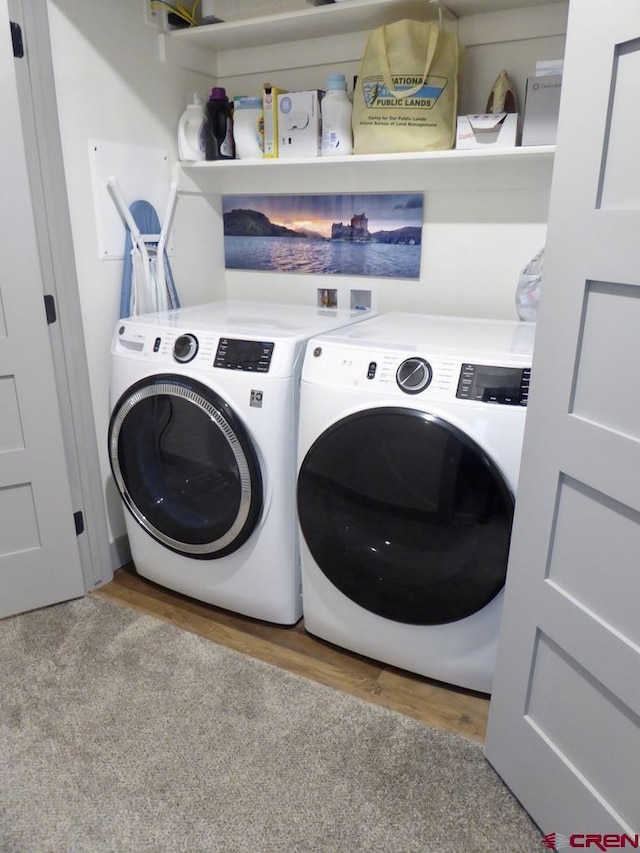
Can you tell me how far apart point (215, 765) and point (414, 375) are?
1058 millimetres

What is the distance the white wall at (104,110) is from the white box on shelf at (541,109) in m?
1.24

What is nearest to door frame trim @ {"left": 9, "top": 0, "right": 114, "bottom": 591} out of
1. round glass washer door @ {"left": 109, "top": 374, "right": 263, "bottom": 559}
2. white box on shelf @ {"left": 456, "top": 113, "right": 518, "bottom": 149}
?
round glass washer door @ {"left": 109, "top": 374, "right": 263, "bottom": 559}

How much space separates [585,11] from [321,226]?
1.39 m

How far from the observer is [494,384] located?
140 cm

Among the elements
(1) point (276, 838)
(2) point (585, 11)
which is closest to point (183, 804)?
(1) point (276, 838)

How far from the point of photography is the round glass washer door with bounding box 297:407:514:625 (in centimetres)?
141

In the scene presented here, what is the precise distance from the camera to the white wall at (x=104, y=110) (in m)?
1.79

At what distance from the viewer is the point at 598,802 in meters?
1.10

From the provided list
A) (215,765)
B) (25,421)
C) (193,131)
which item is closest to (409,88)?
(193,131)

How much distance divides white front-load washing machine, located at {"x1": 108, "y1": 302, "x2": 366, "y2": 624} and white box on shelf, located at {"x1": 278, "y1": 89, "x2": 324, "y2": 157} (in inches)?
21.7

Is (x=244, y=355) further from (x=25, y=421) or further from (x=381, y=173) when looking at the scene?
(x=381, y=173)

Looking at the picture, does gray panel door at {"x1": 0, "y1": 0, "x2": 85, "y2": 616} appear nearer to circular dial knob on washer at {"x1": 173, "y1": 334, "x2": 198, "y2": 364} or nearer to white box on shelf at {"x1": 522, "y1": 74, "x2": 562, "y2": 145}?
circular dial knob on washer at {"x1": 173, "y1": 334, "x2": 198, "y2": 364}

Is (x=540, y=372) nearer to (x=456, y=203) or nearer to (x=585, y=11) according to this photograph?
(x=585, y=11)

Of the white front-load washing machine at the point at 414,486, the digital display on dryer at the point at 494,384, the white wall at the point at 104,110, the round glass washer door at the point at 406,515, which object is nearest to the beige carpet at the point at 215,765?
the white front-load washing machine at the point at 414,486
